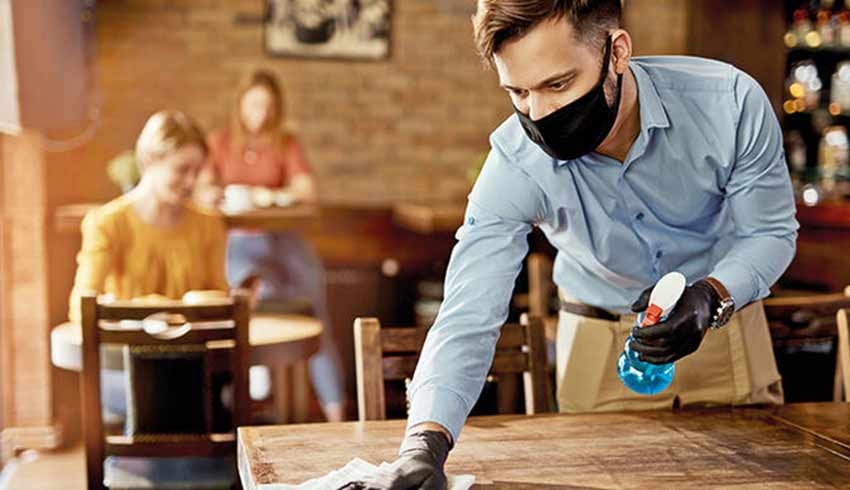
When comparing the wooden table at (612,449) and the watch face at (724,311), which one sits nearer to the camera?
the wooden table at (612,449)

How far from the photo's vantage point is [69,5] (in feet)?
13.4

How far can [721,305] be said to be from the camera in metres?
1.65

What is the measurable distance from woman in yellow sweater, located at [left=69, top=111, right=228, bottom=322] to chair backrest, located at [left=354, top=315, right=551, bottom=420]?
134cm

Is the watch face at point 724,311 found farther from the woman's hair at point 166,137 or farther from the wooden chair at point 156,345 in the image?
the woman's hair at point 166,137

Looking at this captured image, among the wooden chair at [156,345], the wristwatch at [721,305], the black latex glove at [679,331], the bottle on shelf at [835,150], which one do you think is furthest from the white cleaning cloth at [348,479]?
the bottle on shelf at [835,150]

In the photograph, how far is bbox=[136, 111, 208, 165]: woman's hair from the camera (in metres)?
3.19

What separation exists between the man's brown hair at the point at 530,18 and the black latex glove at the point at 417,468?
61 cm

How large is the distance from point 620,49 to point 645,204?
12.0 inches

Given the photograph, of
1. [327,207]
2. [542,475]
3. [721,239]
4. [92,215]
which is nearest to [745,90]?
[721,239]

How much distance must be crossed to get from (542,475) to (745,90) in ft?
2.51

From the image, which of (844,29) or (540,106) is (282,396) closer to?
(540,106)

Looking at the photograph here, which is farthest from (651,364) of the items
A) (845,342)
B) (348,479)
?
(845,342)

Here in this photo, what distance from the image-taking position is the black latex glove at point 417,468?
1.39m

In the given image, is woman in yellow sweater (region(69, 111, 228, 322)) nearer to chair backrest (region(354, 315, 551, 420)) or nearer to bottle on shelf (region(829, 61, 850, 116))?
chair backrest (region(354, 315, 551, 420))
